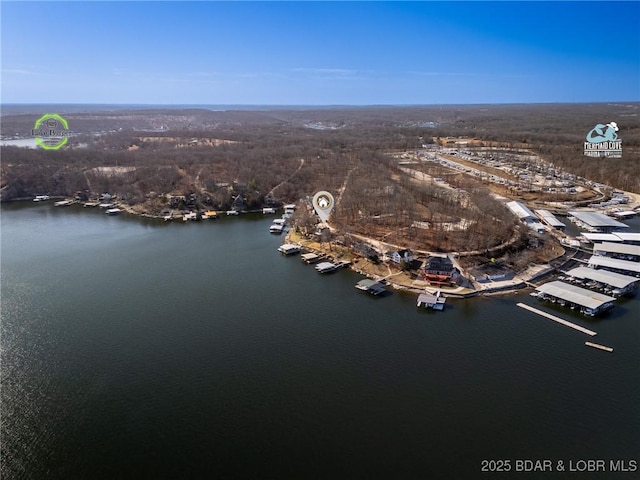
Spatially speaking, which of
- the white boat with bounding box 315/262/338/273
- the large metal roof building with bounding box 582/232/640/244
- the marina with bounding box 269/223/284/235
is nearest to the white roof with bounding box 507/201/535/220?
the large metal roof building with bounding box 582/232/640/244

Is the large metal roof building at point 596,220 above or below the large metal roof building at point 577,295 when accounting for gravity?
above

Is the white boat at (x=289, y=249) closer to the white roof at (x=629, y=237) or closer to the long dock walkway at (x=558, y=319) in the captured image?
the long dock walkway at (x=558, y=319)

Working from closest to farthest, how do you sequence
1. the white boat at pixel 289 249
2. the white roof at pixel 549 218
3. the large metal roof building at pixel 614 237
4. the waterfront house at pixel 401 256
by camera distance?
the waterfront house at pixel 401 256
the large metal roof building at pixel 614 237
the white boat at pixel 289 249
the white roof at pixel 549 218

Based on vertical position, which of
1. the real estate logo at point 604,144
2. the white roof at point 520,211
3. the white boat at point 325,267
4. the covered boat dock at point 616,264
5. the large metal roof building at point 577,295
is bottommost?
the white boat at point 325,267

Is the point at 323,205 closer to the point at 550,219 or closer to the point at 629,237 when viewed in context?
the point at 550,219

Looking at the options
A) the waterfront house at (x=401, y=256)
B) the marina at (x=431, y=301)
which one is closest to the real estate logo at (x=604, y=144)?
the waterfront house at (x=401, y=256)

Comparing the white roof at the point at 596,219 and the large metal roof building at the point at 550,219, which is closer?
the white roof at the point at 596,219

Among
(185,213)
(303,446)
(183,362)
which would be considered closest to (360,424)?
(303,446)
